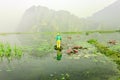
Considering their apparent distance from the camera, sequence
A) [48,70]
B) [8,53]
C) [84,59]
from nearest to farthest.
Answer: [48,70], [84,59], [8,53]

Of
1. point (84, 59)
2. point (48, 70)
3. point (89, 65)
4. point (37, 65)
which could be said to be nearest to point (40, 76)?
point (48, 70)

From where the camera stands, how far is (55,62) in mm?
29344

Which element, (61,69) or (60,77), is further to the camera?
(61,69)

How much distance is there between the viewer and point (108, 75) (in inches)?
880

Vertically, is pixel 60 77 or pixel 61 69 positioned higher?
pixel 61 69

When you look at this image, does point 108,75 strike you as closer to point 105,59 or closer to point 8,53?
point 105,59

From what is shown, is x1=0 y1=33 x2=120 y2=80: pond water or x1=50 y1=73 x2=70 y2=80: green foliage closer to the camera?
x1=50 y1=73 x2=70 y2=80: green foliage

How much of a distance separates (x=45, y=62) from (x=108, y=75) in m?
10.2

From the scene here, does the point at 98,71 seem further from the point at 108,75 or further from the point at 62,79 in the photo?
the point at 62,79

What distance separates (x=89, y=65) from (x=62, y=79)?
6.51 meters

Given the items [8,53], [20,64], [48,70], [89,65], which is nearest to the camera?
[48,70]

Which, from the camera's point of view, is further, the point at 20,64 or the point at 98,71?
the point at 20,64

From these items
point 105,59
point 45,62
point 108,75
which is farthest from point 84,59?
point 108,75

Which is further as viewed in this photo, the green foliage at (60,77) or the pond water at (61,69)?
the pond water at (61,69)
